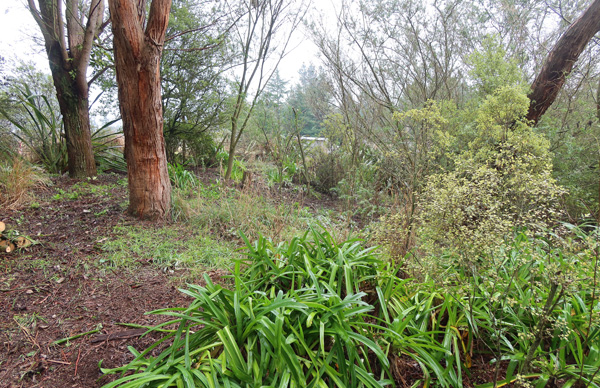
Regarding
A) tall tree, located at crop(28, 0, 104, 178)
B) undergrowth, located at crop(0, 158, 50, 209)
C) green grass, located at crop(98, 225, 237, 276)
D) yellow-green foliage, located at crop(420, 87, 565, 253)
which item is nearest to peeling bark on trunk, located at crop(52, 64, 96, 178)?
tall tree, located at crop(28, 0, 104, 178)

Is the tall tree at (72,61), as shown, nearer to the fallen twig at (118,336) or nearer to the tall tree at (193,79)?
the tall tree at (193,79)

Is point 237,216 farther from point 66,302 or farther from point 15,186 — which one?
point 15,186

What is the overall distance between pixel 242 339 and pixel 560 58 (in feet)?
14.0

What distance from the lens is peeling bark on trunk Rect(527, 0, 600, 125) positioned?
3.06 metres

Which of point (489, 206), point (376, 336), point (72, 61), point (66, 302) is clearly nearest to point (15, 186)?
point (72, 61)

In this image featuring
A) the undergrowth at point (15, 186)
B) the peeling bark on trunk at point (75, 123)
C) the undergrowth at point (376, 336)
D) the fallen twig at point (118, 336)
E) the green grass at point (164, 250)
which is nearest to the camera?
the undergrowth at point (376, 336)

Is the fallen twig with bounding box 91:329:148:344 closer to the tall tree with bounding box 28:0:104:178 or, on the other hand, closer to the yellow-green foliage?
the yellow-green foliage

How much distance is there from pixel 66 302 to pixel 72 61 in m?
4.16

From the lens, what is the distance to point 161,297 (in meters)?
2.16

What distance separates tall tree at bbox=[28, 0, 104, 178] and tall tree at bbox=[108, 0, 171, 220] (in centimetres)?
179

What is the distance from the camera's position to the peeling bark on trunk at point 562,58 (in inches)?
120

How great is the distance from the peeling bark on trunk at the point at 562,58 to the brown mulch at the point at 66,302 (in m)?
4.24

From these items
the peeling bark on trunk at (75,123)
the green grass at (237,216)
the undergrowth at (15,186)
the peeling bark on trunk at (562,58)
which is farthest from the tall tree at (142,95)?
the peeling bark on trunk at (562,58)

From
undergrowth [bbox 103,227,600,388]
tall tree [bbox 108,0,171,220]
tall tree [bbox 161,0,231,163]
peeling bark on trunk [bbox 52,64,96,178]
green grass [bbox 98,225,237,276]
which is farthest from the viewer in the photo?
tall tree [bbox 161,0,231,163]
